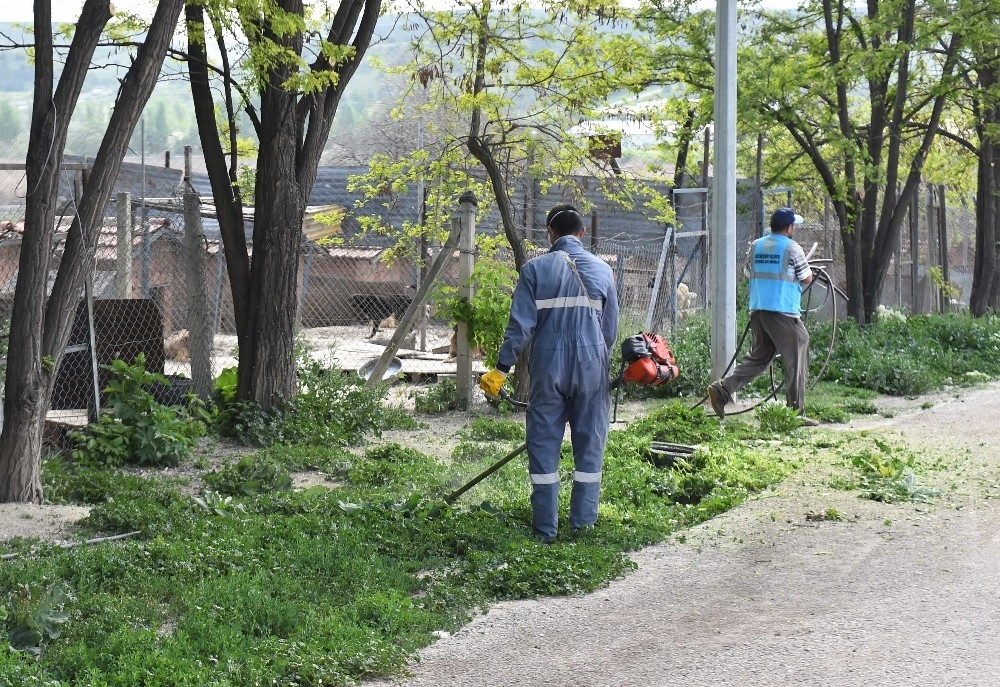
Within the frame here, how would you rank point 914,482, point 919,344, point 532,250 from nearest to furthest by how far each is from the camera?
point 914,482 < point 532,250 < point 919,344

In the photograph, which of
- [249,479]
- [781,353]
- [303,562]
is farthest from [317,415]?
[303,562]

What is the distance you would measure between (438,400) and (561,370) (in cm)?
554

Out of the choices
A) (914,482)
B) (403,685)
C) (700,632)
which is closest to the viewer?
(403,685)

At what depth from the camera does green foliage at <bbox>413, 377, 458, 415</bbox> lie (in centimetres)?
1215

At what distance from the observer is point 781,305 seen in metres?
11.3

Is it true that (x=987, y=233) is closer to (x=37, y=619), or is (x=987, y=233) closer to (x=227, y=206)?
(x=227, y=206)

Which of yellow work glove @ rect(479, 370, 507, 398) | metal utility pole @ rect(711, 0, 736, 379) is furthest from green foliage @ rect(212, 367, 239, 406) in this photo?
metal utility pole @ rect(711, 0, 736, 379)

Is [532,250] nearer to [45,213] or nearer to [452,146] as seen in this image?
[452,146]

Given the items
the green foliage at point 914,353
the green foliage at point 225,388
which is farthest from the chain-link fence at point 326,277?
the green foliage at point 914,353

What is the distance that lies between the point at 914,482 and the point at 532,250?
662 cm

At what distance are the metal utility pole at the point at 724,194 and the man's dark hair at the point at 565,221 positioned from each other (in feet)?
16.7

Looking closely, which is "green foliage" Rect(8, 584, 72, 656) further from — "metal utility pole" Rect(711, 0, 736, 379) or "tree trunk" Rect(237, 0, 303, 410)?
"metal utility pole" Rect(711, 0, 736, 379)

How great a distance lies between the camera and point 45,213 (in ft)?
25.0

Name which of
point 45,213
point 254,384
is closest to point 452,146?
point 254,384
